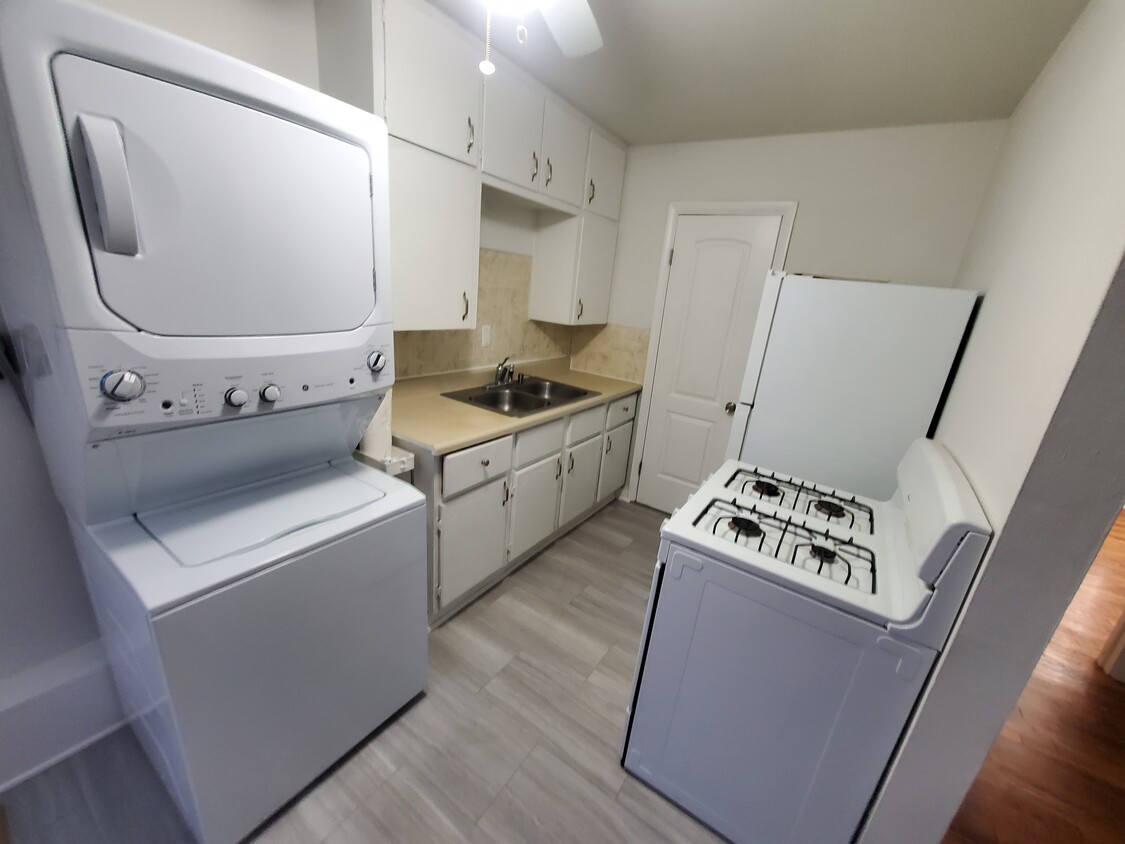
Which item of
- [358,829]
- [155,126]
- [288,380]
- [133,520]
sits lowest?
[358,829]

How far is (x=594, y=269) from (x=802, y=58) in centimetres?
137

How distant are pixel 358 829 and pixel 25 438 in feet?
4.39

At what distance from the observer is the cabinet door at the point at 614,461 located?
273 centimetres

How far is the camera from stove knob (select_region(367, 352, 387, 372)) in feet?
3.82

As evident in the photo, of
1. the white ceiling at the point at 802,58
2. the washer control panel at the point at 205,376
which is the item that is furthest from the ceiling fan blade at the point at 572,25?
the washer control panel at the point at 205,376

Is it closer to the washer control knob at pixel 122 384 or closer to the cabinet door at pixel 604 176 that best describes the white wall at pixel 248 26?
the washer control knob at pixel 122 384

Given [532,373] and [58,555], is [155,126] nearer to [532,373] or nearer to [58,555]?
[58,555]

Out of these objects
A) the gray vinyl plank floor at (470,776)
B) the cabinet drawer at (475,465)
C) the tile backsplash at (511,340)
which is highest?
the tile backsplash at (511,340)

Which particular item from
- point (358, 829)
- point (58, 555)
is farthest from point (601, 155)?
point (358, 829)

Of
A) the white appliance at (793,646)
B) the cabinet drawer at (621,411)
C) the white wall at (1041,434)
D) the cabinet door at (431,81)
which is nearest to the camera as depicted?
the white wall at (1041,434)

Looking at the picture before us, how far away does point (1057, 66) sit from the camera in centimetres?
129

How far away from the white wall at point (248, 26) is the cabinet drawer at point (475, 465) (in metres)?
1.38

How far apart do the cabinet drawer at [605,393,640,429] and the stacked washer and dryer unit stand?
1.58 meters

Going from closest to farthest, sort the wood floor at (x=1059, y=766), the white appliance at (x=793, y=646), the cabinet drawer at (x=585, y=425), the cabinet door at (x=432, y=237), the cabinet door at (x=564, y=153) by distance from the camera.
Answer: the white appliance at (x=793, y=646)
the wood floor at (x=1059, y=766)
the cabinet door at (x=432, y=237)
the cabinet door at (x=564, y=153)
the cabinet drawer at (x=585, y=425)
